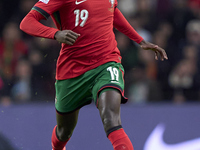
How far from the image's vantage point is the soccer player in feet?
12.8

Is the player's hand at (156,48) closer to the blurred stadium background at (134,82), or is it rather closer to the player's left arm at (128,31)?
the player's left arm at (128,31)

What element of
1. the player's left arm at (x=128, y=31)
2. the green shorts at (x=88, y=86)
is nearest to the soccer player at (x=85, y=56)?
the green shorts at (x=88, y=86)

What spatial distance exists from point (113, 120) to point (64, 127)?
1048 mm

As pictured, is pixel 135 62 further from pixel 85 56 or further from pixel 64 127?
pixel 85 56

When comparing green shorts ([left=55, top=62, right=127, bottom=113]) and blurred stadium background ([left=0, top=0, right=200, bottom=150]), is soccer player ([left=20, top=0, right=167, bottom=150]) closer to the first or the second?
green shorts ([left=55, top=62, right=127, bottom=113])

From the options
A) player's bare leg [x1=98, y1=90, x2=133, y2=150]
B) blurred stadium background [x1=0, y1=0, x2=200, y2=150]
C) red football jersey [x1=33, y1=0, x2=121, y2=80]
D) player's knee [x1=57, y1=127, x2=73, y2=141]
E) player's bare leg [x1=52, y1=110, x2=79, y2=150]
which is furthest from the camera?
blurred stadium background [x1=0, y1=0, x2=200, y2=150]

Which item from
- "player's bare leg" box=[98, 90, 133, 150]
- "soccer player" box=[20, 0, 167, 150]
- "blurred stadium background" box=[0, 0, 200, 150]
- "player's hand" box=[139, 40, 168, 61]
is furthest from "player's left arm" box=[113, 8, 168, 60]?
"blurred stadium background" box=[0, 0, 200, 150]

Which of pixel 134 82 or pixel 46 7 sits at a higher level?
pixel 46 7

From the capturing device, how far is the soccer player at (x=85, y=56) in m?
3.91

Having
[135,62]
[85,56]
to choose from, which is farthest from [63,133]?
[135,62]

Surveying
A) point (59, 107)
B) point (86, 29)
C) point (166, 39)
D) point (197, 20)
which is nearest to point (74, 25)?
point (86, 29)

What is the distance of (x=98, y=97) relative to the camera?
400cm

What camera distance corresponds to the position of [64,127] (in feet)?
15.2

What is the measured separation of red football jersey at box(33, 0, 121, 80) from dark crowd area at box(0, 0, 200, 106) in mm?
2338
